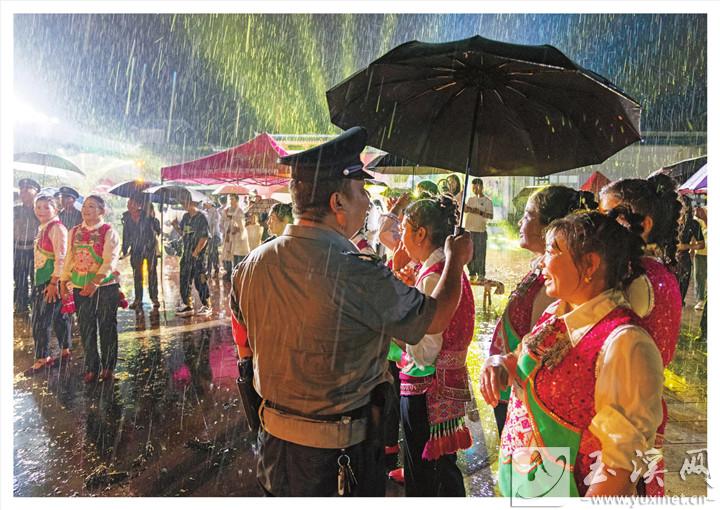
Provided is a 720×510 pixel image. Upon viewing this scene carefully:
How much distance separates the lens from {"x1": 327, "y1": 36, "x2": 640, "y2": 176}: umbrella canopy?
6.26ft

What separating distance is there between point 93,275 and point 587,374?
15.8 ft

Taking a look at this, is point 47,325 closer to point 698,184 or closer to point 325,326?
point 325,326

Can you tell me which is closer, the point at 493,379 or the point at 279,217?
the point at 493,379

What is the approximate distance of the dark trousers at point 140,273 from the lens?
27.5 feet

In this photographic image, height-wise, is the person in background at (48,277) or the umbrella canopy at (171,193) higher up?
the umbrella canopy at (171,193)

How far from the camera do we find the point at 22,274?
303 inches

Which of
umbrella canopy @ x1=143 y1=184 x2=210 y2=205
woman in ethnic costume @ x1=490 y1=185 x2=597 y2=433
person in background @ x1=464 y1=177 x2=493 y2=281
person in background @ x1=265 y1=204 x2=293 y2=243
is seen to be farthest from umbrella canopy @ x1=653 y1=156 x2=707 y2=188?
umbrella canopy @ x1=143 y1=184 x2=210 y2=205

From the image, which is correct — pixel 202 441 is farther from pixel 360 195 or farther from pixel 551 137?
pixel 551 137

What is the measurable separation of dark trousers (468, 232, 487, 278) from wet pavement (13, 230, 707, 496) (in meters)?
2.75

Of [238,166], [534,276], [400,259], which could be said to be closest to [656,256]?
[534,276]

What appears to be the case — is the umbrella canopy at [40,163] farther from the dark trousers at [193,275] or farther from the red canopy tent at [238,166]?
the dark trousers at [193,275]

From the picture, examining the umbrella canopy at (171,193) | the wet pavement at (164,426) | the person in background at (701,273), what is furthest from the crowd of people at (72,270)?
the person in background at (701,273)

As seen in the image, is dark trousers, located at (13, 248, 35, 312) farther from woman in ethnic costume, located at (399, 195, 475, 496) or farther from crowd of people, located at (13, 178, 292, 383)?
woman in ethnic costume, located at (399, 195, 475, 496)

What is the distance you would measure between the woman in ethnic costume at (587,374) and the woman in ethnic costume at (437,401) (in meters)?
0.83
